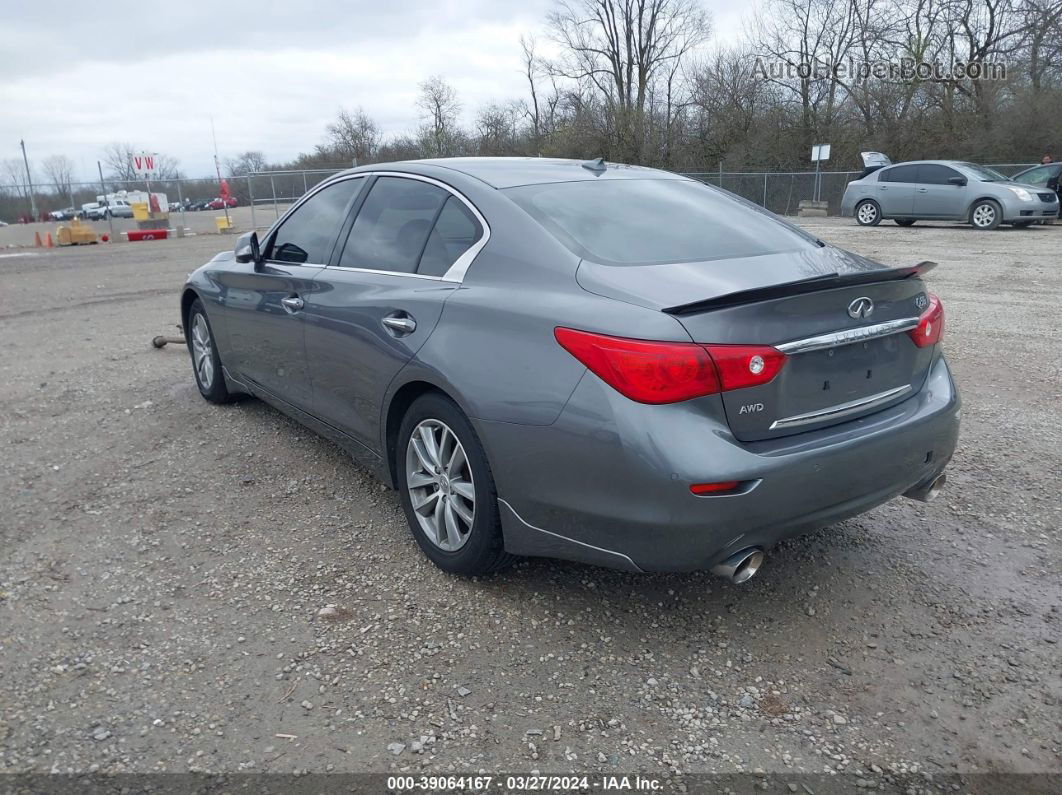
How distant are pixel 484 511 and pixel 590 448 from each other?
0.62 m

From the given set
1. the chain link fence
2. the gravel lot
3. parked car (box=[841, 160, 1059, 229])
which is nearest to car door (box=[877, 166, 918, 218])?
parked car (box=[841, 160, 1059, 229])

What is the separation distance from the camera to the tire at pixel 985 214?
59.8 feet

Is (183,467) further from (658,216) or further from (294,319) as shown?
(658,216)

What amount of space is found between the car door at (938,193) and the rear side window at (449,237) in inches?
724

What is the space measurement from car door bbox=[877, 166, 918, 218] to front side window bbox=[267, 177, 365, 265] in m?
18.3

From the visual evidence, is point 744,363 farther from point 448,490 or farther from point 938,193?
point 938,193

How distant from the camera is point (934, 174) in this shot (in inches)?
745

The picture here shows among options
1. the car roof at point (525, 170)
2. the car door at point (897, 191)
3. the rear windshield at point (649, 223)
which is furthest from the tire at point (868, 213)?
the rear windshield at point (649, 223)

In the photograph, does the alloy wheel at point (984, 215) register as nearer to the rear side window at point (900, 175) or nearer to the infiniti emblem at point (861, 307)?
the rear side window at point (900, 175)

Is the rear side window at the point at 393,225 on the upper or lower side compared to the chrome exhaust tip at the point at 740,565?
upper

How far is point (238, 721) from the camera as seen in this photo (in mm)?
2561

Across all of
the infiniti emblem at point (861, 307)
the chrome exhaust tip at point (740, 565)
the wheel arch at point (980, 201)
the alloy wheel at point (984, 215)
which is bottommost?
the chrome exhaust tip at point (740, 565)

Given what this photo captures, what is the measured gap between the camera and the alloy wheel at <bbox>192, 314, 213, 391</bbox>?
567 centimetres

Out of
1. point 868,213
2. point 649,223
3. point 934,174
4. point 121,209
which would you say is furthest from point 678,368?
point 121,209
